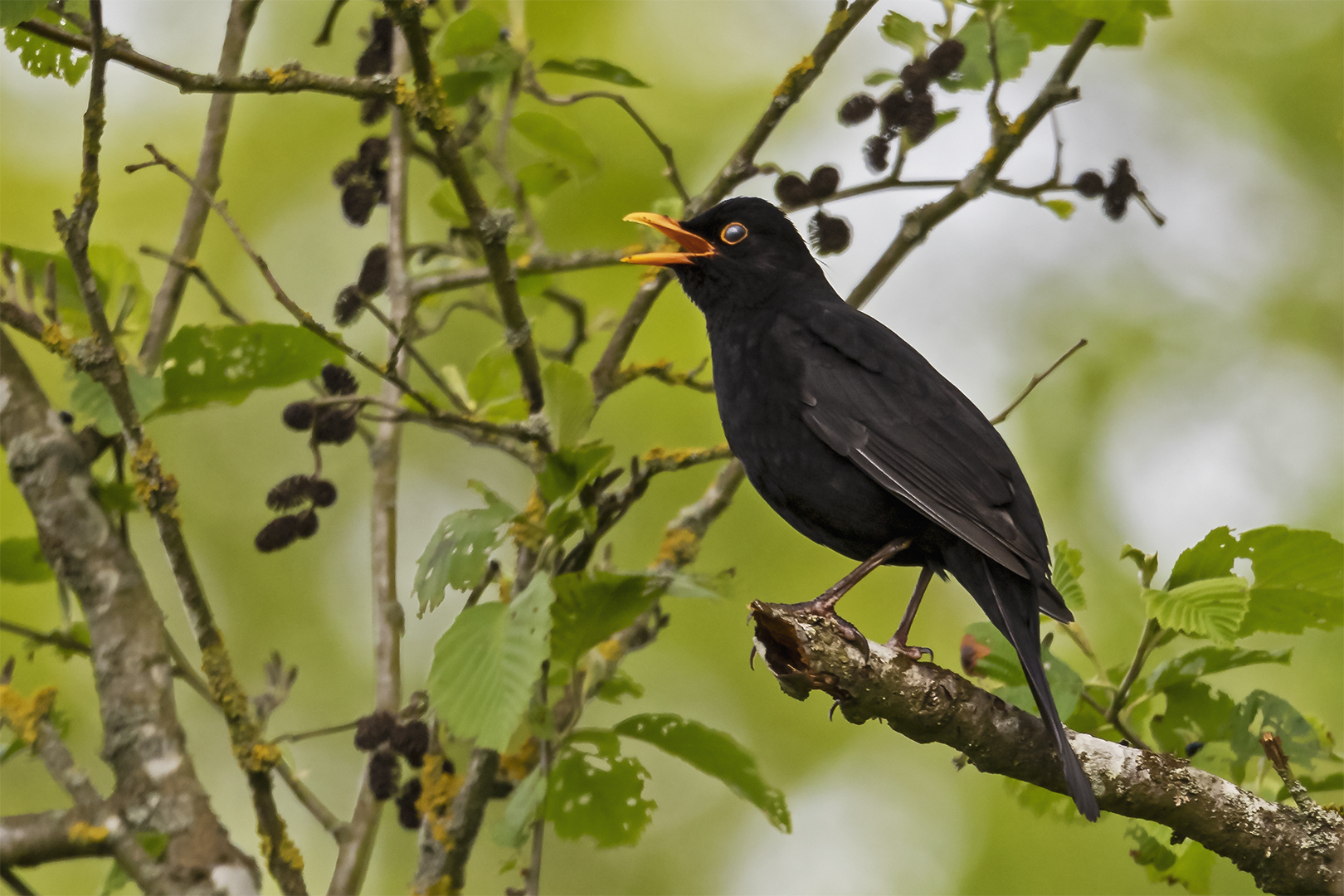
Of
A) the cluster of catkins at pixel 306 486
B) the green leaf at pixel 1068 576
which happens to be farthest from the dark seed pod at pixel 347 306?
the green leaf at pixel 1068 576

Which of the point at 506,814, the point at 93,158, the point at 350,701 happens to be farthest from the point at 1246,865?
the point at 350,701

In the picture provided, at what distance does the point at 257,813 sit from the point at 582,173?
243 centimetres

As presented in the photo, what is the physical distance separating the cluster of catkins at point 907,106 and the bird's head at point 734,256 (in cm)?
71

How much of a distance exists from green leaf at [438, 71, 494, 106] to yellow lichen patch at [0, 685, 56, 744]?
219cm

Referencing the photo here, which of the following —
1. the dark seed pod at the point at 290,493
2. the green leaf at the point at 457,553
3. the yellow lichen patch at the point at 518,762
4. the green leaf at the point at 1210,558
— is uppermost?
the dark seed pod at the point at 290,493

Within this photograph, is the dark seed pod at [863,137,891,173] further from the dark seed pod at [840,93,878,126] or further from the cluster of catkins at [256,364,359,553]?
the cluster of catkins at [256,364,359,553]

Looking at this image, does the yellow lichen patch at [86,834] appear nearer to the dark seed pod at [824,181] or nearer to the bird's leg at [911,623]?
the bird's leg at [911,623]

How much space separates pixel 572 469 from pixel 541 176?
63.7 inches

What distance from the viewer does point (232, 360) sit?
11.8 feet

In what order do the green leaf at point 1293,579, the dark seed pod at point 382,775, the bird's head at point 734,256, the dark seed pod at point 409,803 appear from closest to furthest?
1. the green leaf at point 1293,579
2. the dark seed pod at point 382,775
3. the dark seed pod at point 409,803
4. the bird's head at point 734,256

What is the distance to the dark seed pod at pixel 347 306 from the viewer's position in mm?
4039

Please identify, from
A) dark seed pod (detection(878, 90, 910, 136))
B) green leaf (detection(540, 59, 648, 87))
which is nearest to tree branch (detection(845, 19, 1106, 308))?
dark seed pod (detection(878, 90, 910, 136))

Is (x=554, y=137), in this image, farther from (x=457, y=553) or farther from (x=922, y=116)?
(x=457, y=553)

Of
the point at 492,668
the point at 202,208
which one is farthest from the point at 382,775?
the point at 202,208
